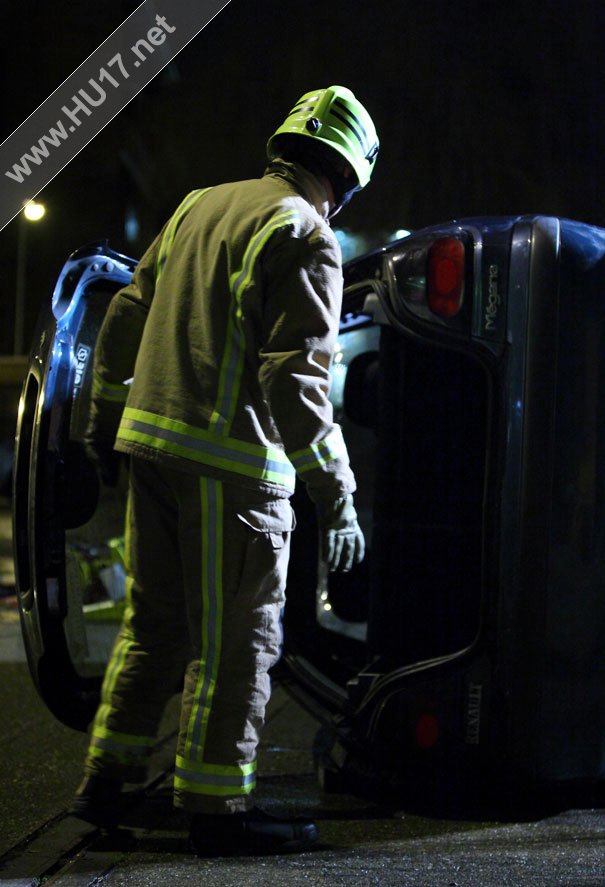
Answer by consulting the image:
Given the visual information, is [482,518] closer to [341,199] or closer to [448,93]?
[341,199]

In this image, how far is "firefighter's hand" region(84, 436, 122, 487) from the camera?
3.04 meters

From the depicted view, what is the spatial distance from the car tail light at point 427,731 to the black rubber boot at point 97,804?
88 cm

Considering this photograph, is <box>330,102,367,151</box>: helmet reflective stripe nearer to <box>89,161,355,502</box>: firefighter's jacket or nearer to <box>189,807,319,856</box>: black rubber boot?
<box>89,161,355,502</box>: firefighter's jacket

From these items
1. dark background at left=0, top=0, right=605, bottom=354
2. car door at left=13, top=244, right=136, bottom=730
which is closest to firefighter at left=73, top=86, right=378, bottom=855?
car door at left=13, top=244, right=136, bottom=730

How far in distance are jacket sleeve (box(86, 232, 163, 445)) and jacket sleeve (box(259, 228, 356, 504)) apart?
49cm

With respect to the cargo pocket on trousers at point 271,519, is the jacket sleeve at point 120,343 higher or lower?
higher

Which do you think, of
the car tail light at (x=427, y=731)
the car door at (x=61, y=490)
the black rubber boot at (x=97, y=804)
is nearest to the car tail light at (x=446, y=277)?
the car door at (x=61, y=490)

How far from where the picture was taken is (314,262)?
8.32ft

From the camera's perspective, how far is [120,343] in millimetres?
2926

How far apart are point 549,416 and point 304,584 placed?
1553 mm

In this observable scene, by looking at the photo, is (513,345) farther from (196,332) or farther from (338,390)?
(338,390)

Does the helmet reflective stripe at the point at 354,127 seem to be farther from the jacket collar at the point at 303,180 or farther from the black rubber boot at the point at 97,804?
the black rubber boot at the point at 97,804

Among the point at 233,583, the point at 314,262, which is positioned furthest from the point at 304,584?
the point at 314,262

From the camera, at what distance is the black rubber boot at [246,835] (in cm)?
244
